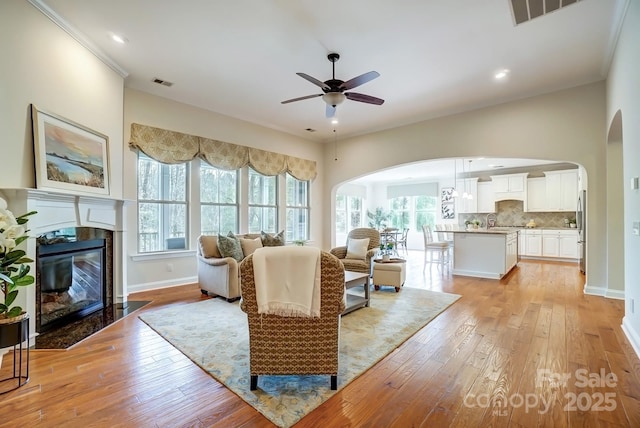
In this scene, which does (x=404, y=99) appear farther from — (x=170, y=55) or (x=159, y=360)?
(x=159, y=360)

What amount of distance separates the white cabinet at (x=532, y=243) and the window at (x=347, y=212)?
19.0ft

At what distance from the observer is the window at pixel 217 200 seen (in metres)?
5.62

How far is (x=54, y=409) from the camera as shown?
6.00ft

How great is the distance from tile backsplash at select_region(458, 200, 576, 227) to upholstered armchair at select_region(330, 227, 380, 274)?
20.8 feet

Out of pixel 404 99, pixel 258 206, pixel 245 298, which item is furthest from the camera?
pixel 258 206

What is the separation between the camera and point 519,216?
30.3 ft

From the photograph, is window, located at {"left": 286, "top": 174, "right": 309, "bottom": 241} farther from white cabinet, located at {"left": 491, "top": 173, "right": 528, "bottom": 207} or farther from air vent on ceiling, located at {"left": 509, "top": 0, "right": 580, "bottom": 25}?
white cabinet, located at {"left": 491, "top": 173, "right": 528, "bottom": 207}

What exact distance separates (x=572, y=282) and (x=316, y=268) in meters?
5.87

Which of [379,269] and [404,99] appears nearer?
[379,269]

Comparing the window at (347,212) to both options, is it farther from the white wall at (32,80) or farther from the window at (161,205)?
the white wall at (32,80)

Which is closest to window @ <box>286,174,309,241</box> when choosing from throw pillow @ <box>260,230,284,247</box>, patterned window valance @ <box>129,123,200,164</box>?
throw pillow @ <box>260,230,284,247</box>

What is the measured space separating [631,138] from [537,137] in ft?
7.88

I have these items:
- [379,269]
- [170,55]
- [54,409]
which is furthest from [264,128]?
[54,409]

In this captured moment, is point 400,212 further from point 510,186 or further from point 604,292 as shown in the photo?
point 604,292
